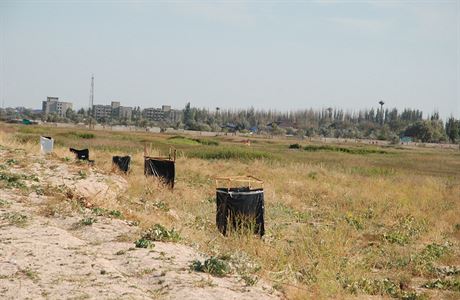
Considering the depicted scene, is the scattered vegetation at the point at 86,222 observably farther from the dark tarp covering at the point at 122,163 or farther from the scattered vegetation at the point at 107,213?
the dark tarp covering at the point at 122,163

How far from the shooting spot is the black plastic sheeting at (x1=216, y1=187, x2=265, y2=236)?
1114 cm

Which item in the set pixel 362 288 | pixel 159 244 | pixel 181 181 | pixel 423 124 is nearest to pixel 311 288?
pixel 362 288

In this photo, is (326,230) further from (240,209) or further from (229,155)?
(229,155)

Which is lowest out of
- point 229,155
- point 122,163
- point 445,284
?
point 229,155

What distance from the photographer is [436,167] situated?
44031 millimetres

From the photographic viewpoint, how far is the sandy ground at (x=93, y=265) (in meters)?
6.07

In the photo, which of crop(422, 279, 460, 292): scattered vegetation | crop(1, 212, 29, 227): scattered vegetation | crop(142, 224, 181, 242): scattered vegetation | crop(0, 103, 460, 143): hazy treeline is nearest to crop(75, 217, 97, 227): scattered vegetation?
crop(1, 212, 29, 227): scattered vegetation

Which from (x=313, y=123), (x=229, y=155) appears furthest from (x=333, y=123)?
(x=229, y=155)

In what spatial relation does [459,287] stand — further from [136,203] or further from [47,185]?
[47,185]

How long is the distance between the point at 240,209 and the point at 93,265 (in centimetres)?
477

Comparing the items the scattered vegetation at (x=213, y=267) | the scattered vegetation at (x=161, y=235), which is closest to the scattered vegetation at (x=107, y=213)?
the scattered vegetation at (x=161, y=235)

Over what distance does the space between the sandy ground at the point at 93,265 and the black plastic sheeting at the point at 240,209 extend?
2383 millimetres

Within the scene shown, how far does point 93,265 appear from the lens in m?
6.89

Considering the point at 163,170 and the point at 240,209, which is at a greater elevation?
the point at 240,209
